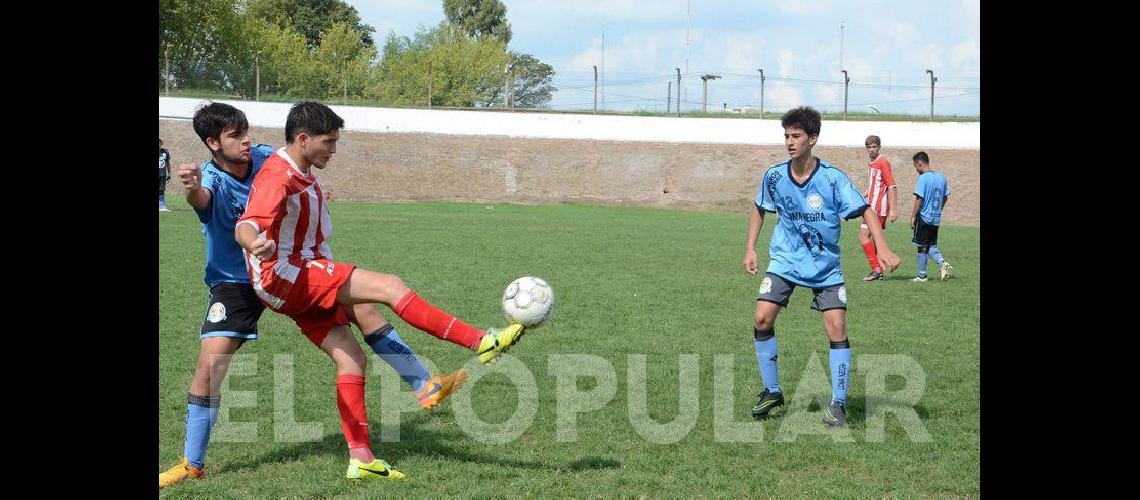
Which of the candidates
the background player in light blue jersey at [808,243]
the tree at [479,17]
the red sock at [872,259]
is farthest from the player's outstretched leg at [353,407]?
the tree at [479,17]

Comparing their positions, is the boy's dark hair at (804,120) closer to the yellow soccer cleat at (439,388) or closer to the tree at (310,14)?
Answer: the yellow soccer cleat at (439,388)

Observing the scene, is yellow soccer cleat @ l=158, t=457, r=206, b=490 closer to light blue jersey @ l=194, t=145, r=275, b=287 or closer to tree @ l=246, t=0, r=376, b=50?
light blue jersey @ l=194, t=145, r=275, b=287

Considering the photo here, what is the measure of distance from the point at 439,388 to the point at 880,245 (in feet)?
9.26

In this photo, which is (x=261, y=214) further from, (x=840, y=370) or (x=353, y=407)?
(x=840, y=370)

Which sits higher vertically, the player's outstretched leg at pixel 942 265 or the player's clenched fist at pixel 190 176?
the player's clenched fist at pixel 190 176

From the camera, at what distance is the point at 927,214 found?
14.5 meters

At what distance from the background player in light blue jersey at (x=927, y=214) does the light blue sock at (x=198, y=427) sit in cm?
1109

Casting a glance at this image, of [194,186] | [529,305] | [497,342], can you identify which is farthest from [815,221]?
[194,186]

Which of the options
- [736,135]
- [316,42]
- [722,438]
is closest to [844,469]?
[722,438]

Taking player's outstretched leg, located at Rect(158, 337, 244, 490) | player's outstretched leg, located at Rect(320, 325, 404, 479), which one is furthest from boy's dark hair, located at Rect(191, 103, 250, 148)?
player's outstretched leg, located at Rect(320, 325, 404, 479)

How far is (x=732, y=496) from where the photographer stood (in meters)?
4.76

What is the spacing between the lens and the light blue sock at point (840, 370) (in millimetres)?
6215

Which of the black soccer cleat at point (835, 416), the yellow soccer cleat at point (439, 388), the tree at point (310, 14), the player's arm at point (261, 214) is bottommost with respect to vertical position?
the black soccer cleat at point (835, 416)
